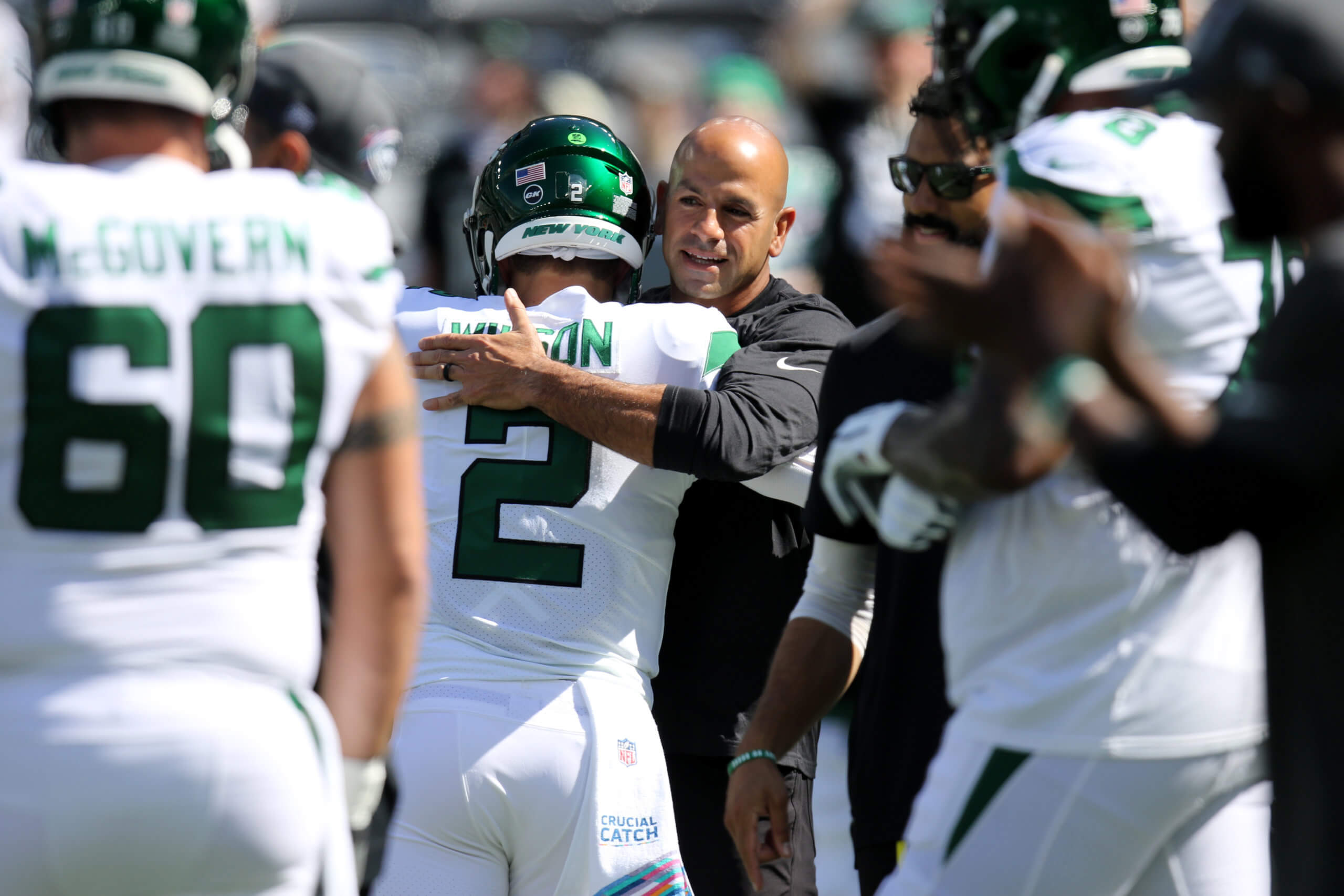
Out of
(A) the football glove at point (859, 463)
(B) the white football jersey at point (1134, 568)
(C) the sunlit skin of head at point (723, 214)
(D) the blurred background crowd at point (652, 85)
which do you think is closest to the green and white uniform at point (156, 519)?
(A) the football glove at point (859, 463)

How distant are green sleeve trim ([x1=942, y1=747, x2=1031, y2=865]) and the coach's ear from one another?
2.45 m

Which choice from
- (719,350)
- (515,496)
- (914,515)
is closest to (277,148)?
(515,496)

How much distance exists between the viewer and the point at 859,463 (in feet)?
7.91

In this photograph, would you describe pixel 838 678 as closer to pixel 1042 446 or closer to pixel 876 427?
pixel 876 427

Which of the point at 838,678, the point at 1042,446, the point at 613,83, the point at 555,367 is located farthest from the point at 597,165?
the point at 613,83

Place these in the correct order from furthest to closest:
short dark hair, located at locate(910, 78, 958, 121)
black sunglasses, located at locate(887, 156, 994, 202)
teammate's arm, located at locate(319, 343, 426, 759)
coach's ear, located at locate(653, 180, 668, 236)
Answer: coach's ear, located at locate(653, 180, 668, 236)
black sunglasses, located at locate(887, 156, 994, 202)
short dark hair, located at locate(910, 78, 958, 121)
teammate's arm, located at locate(319, 343, 426, 759)

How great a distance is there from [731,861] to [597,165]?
171 cm

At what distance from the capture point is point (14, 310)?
7.25 ft

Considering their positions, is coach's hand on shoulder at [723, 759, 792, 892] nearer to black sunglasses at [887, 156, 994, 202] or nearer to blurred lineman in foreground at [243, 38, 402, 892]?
black sunglasses at [887, 156, 994, 202]

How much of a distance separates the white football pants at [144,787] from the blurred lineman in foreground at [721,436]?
1.41 m

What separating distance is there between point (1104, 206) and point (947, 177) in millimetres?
1181

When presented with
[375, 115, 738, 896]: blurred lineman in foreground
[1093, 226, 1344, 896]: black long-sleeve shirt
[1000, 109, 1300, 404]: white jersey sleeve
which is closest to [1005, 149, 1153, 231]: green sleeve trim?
[1000, 109, 1300, 404]: white jersey sleeve

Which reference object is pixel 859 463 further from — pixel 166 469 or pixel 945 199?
pixel 945 199

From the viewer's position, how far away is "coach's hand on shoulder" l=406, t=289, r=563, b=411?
3.62 meters
